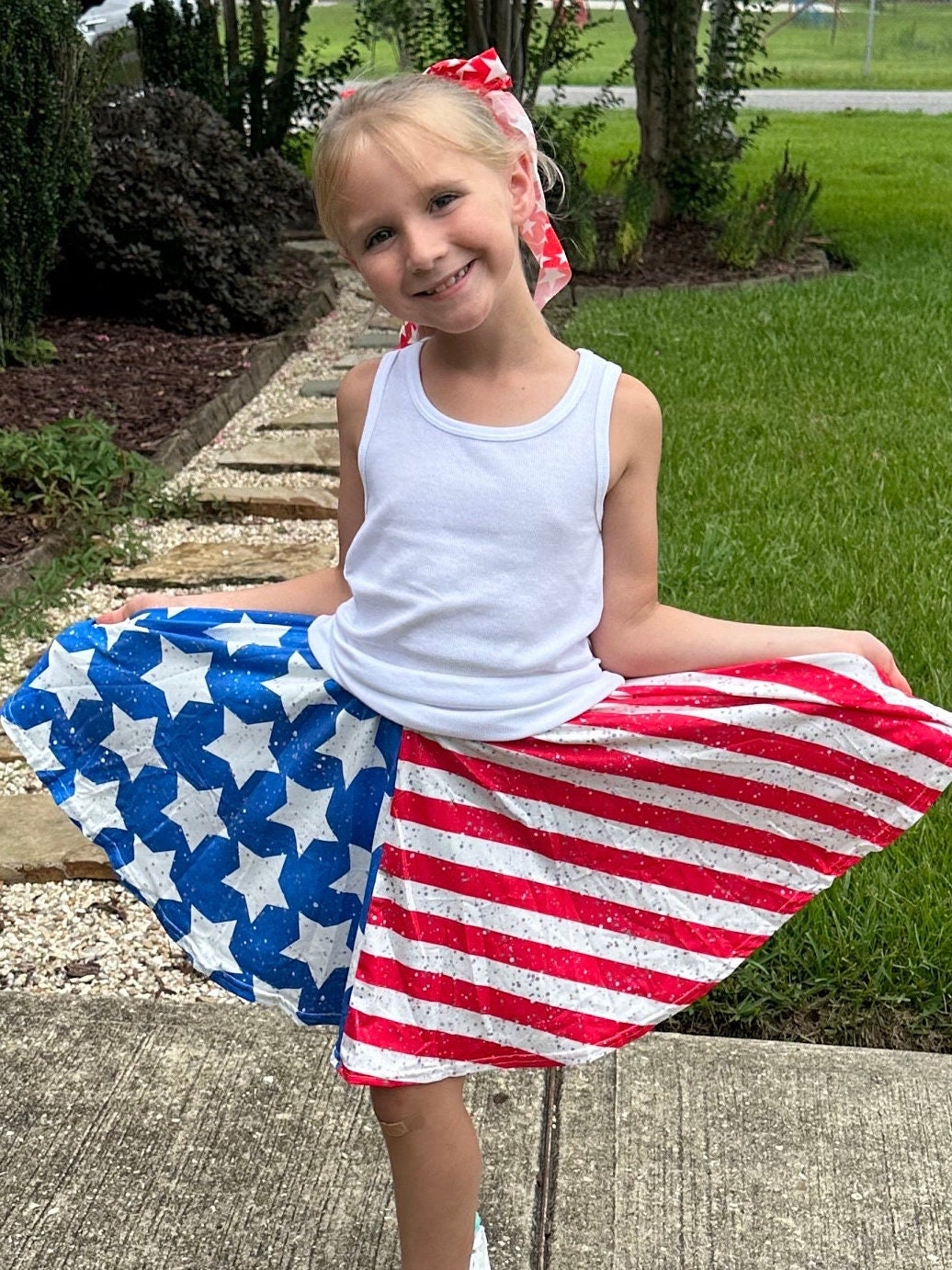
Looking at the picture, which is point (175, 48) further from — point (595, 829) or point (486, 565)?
point (595, 829)

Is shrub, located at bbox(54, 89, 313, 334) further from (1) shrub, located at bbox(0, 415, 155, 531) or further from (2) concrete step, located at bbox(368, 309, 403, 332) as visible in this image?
(1) shrub, located at bbox(0, 415, 155, 531)

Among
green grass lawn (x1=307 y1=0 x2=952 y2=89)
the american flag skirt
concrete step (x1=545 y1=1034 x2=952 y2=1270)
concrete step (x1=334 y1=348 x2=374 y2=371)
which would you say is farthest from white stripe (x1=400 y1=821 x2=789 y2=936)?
green grass lawn (x1=307 y1=0 x2=952 y2=89)

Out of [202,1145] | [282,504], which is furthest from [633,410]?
[282,504]

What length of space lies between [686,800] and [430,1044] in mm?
400

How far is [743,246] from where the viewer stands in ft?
29.1

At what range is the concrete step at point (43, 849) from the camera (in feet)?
9.64

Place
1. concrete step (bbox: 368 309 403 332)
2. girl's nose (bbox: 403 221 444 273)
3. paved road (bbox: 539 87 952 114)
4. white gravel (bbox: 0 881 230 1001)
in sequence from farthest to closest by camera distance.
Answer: paved road (bbox: 539 87 952 114) < concrete step (bbox: 368 309 403 332) < white gravel (bbox: 0 881 230 1001) < girl's nose (bbox: 403 221 444 273)

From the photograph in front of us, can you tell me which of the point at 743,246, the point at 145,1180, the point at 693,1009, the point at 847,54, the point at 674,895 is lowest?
the point at 847,54

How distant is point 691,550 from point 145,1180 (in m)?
2.63

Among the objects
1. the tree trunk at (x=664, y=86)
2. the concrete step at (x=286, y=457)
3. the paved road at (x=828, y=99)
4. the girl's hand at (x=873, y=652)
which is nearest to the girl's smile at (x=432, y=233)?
the girl's hand at (x=873, y=652)

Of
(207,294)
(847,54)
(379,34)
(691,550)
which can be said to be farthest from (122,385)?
(847,54)

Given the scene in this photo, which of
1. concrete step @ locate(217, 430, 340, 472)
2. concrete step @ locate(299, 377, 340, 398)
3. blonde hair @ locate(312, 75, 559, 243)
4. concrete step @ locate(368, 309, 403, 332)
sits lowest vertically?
concrete step @ locate(368, 309, 403, 332)

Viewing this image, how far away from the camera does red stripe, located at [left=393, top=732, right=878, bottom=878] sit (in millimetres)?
1690

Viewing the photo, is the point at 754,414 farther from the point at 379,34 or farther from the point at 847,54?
the point at 847,54
